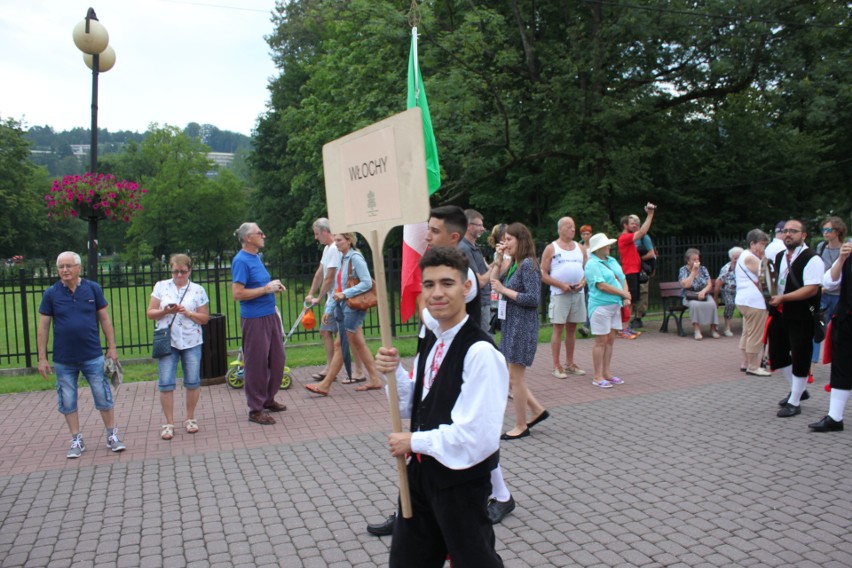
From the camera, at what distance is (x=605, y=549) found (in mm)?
4223

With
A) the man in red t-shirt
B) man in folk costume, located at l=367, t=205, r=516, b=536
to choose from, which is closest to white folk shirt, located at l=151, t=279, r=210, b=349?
man in folk costume, located at l=367, t=205, r=516, b=536

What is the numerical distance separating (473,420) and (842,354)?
17.4 feet

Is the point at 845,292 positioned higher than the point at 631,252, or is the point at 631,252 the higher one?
the point at 631,252

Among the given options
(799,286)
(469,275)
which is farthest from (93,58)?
(799,286)

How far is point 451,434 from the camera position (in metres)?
2.61

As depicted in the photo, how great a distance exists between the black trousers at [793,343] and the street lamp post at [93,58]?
909 cm

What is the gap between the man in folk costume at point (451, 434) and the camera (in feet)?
8.62

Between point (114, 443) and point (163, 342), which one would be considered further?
point (163, 342)

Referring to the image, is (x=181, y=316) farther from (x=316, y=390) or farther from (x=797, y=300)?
(x=797, y=300)

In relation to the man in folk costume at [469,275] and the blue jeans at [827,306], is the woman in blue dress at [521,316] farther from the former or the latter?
the blue jeans at [827,306]

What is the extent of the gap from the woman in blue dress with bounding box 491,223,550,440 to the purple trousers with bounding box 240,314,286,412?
249 cm

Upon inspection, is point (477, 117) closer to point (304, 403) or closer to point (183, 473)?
point (304, 403)

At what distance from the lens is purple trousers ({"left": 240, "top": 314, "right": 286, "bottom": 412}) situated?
7.27m

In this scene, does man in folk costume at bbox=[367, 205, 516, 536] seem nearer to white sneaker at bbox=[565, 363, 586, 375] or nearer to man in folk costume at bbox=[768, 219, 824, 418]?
man in folk costume at bbox=[768, 219, 824, 418]
